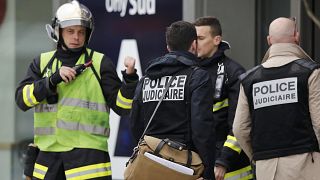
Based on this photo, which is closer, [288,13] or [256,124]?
[256,124]

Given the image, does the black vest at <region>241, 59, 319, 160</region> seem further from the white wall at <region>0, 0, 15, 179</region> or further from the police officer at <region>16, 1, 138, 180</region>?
the white wall at <region>0, 0, 15, 179</region>

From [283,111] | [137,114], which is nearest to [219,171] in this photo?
[137,114]

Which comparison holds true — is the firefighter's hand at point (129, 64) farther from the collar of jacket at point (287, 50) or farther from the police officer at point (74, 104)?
the collar of jacket at point (287, 50)

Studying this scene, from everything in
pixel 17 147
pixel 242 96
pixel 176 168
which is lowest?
pixel 17 147

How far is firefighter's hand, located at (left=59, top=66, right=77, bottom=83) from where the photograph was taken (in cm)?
630

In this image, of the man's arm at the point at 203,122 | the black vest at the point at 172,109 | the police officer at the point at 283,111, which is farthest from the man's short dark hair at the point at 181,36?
the police officer at the point at 283,111

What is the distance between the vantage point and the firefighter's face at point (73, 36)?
6.54 metres

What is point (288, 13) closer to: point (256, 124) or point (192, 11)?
point (192, 11)

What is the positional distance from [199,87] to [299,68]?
0.65 meters

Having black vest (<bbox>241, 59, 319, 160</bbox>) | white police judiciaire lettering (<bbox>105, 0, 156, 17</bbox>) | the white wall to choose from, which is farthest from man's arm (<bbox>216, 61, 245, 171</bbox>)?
the white wall

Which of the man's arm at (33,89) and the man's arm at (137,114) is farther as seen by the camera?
the man's arm at (33,89)

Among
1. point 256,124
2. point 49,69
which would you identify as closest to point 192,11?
point 49,69

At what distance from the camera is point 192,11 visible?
8.73 metres

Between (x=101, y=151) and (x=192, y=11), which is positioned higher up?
(x=192, y=11)
